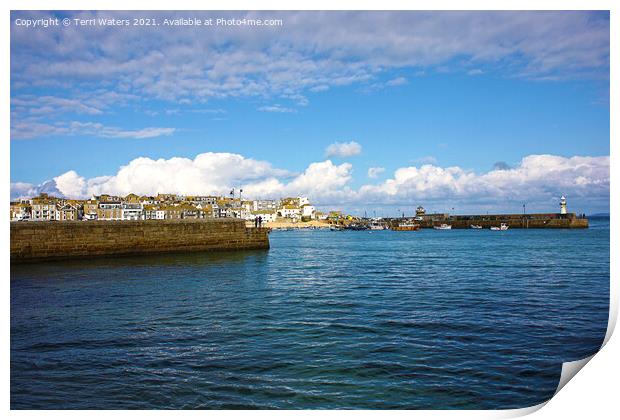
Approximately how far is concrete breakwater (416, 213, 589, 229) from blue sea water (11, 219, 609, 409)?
7830 cm

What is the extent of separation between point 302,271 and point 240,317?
431 inches

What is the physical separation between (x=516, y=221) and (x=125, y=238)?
86944mm

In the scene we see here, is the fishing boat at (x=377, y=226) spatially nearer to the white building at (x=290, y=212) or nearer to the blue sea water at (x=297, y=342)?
the white building at (x=290, y=212)

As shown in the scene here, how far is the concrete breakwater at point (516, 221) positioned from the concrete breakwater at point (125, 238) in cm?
7293

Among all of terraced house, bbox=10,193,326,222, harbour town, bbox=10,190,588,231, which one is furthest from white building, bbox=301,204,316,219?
terraced house, bbox=10,193,326,222

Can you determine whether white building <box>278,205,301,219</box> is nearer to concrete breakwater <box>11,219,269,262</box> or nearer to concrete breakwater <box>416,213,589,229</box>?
concrete breakwater <box>416,213,589,229</box>

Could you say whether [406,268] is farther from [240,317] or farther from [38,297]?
[38,297]

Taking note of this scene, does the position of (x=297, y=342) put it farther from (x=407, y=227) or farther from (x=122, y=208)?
(x=407, y=227)

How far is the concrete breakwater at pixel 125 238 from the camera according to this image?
849 inches

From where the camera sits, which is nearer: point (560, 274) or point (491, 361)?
point (491, 361)

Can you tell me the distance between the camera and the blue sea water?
6090 millimetres
